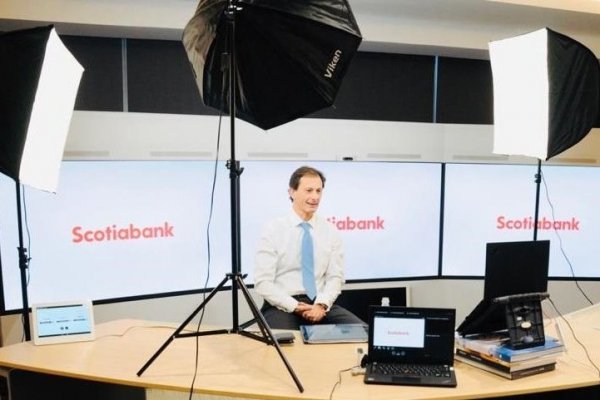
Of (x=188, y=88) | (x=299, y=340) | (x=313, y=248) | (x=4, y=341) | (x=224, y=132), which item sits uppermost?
(x=188, y=88)

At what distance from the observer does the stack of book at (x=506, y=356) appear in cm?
159

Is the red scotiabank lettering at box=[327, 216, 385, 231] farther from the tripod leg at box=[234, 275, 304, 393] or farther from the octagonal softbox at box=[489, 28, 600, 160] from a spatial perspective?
the tripod leg at box=[234, 275, 304, 393]

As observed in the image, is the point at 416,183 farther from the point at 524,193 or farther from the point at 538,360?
the point at 538,360

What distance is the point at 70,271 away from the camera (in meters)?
2.75

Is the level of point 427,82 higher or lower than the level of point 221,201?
higher

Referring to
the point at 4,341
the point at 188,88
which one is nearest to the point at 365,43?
the point at 188,88

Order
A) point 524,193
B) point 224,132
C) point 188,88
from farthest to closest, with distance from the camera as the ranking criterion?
point 524,193 → point 188,88 → point 224,132

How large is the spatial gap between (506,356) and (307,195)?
150 cm

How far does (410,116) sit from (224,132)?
64.1 inches

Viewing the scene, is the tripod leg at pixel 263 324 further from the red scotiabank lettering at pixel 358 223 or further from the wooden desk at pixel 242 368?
the red scotiabank lettering at pixel 358 223

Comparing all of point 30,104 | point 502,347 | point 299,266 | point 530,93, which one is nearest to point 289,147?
point 299,266

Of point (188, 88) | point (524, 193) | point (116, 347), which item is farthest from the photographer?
point (524, 193)

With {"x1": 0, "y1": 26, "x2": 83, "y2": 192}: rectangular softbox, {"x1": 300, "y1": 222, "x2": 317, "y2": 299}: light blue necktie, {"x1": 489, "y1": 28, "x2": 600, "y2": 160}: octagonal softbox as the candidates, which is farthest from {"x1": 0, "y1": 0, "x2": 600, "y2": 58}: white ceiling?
{"x1": 300, "y1": 222, "x2": 317, "y2": 299}: light blue necktie

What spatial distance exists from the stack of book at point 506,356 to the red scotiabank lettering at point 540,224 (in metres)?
1.99
